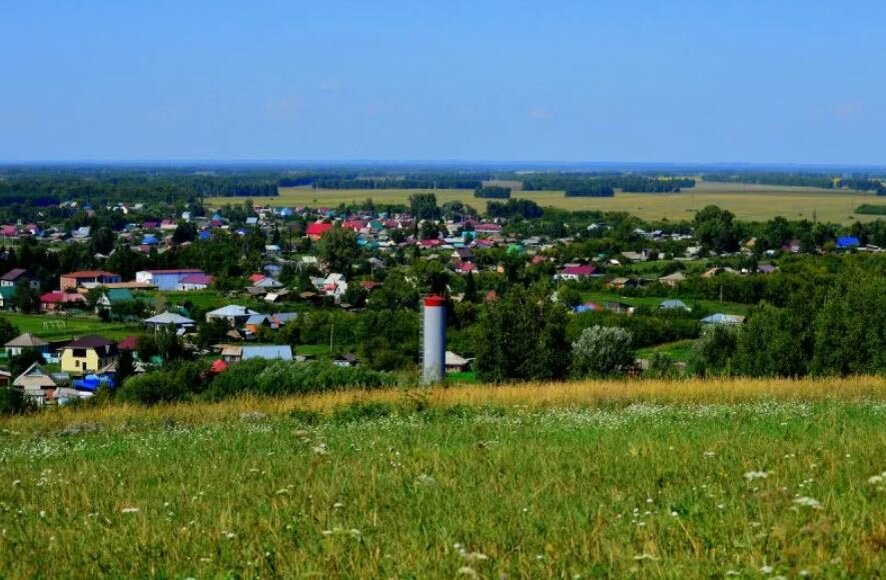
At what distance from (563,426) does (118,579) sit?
16.6ft

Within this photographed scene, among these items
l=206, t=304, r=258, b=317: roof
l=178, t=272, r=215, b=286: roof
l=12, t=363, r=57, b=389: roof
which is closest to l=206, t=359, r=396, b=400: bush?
→ l=12, t=363, r=57, b=389: roof

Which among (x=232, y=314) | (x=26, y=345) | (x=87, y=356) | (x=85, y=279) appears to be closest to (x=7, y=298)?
(x=85, y=279)

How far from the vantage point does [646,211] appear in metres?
124

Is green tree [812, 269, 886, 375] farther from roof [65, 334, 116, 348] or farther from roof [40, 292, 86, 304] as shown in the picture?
roof [40, 292, 86, 304]

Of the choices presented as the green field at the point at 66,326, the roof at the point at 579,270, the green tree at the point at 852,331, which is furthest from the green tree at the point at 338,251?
the green tree at the point at 852,331

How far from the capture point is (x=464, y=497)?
5805mm

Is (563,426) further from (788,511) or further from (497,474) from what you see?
(788,511)

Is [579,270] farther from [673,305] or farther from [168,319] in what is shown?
[168,319]

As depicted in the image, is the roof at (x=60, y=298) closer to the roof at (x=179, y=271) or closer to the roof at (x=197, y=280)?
the roof at (x=197, y=280)

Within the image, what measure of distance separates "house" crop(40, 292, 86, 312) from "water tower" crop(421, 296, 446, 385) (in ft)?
121

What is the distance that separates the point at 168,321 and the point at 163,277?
19232 mm

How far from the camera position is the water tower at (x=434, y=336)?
19.1 metres

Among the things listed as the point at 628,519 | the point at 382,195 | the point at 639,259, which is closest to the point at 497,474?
the point at 628,519

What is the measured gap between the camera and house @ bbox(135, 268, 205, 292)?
202ft
